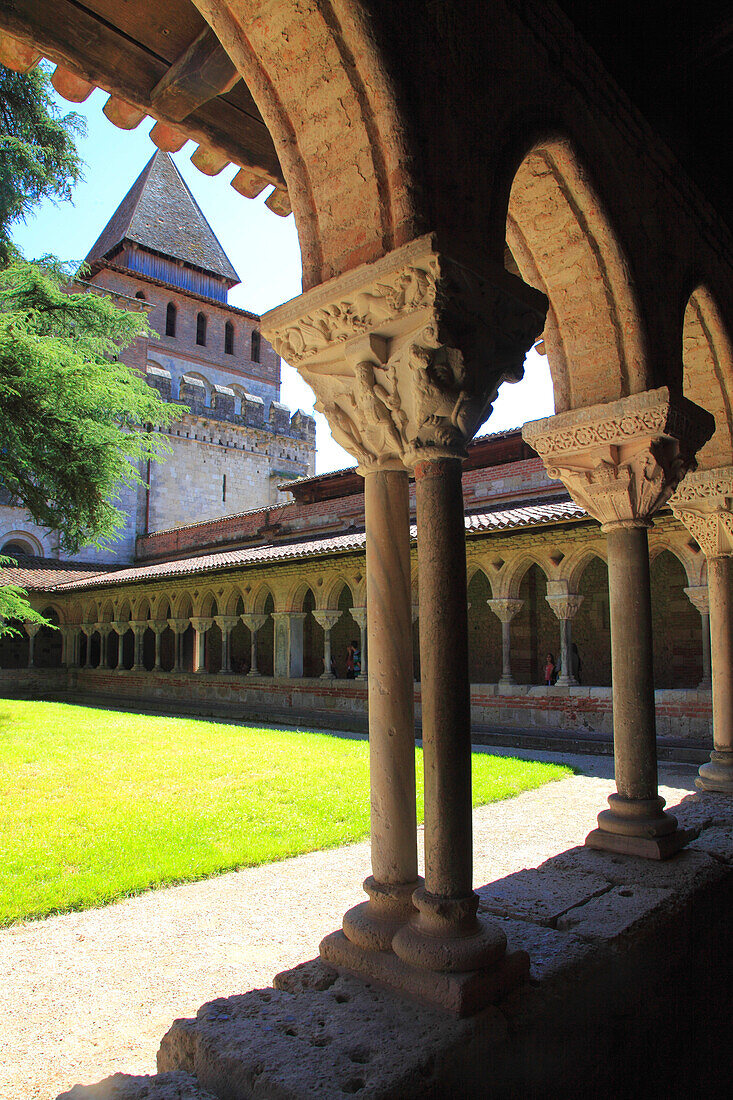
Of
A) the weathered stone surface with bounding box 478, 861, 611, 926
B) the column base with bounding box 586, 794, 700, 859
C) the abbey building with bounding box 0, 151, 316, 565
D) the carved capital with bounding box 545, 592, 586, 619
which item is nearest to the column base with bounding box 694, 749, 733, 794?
the column base with bounding box 586, 794, 700, 859

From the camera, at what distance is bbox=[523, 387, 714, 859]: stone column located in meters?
3.63

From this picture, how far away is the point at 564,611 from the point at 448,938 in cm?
905

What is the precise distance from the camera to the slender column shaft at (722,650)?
4.92 m

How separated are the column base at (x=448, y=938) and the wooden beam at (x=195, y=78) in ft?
10.9

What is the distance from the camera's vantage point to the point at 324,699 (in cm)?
1370

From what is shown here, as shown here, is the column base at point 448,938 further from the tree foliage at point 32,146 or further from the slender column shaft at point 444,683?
the tree foliage at point 32,146

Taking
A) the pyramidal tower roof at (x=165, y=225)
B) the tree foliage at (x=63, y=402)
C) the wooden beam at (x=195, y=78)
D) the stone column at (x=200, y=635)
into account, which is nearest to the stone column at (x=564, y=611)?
→ the tree foliage at (x=63, y=402)

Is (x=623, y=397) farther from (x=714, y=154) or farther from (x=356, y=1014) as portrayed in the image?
(x=356, y=1014)

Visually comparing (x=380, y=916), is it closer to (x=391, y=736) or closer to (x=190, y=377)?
(x=391, y=736)

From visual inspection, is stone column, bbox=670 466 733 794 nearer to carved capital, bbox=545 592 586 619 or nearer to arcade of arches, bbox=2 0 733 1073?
arcade of arches, bbox=2 0 733 1073

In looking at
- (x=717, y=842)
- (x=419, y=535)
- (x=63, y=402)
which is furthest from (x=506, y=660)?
(x=419, y=535)

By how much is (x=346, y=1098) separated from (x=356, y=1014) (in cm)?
40

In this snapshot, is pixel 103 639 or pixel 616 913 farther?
pixel 103 639

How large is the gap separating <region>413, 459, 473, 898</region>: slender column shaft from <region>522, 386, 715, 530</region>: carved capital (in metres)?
1.63
